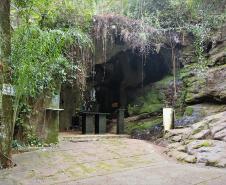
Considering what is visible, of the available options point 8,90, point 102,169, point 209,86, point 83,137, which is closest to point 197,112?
point 209,86

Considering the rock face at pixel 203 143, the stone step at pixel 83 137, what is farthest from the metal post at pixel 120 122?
the rock face at pixel 203 143

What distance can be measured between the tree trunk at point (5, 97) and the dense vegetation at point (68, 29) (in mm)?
127

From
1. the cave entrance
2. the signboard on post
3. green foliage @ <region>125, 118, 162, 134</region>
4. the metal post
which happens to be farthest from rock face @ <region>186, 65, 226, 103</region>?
the signboard on post

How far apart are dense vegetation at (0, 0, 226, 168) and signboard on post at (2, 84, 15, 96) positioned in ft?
0.31

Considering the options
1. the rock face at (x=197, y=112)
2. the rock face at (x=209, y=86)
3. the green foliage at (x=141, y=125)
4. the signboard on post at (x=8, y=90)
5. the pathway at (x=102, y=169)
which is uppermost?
the rock face at (x=209, y=86)

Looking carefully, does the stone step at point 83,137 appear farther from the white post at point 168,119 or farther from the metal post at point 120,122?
the white post at point 168,119

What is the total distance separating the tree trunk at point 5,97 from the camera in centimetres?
453

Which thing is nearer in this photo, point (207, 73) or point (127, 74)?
point (207, 73)

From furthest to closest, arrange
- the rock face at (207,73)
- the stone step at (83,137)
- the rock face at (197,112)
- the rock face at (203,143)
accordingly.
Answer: the rock face at (207,73) → the rock face at (197,112) → the stone step at (83,137) → the rock face at (203,143)

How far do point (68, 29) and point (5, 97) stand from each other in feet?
5.76

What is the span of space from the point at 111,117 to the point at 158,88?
228cm

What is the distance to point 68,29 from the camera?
560cm

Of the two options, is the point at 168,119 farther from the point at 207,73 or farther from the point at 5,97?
the point at 5,97

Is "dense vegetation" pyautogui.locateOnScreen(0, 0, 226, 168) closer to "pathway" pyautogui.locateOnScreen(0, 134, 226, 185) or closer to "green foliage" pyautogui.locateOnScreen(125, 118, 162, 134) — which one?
"pathway" pyautogui.locateOnScreen(0, 134, 226, 185)
